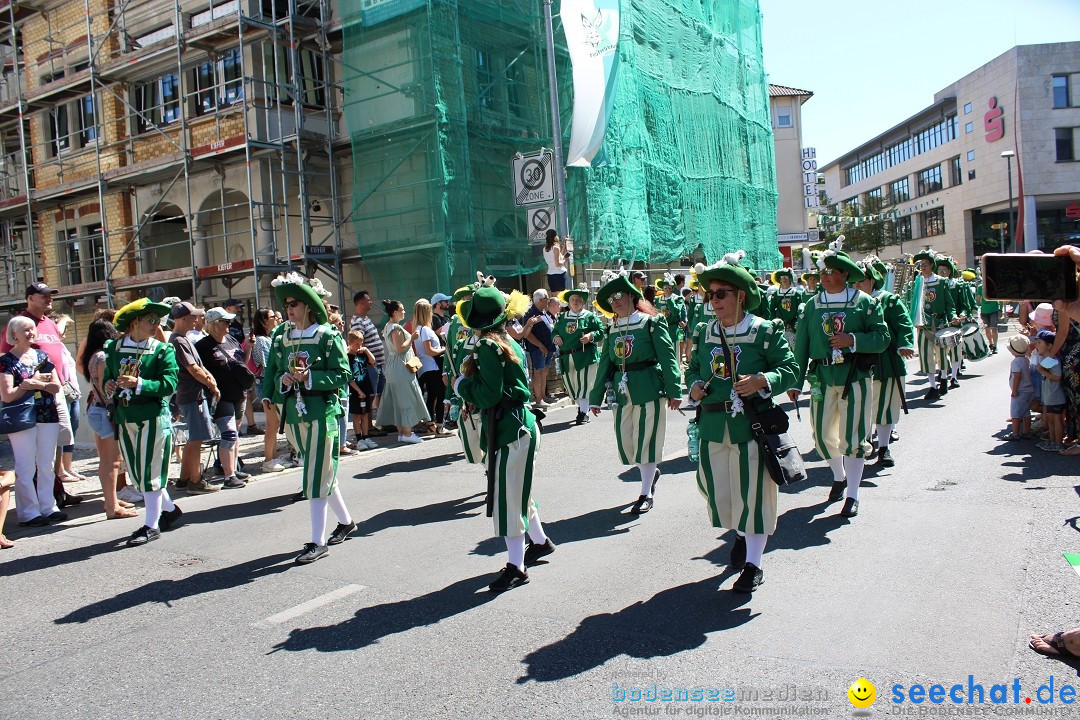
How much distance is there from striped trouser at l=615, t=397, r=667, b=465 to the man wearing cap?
13.6 ft

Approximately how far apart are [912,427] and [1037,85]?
50269 millimetres

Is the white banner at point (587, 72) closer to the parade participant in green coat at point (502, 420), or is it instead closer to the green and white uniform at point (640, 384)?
the green and white uniform at point (640, 384)

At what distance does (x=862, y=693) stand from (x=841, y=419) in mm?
3520

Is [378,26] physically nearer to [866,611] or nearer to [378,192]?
[378,192]

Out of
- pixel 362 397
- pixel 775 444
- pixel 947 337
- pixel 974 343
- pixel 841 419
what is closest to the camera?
pixel 775 444

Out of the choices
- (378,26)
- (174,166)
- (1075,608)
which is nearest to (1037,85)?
(378,26)

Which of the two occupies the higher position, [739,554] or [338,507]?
[338,507]

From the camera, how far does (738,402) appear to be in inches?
195

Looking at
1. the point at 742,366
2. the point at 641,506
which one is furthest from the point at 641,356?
the point at 742,366

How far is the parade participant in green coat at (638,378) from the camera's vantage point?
7098 millimetres

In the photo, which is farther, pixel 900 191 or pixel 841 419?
pixel 900 191

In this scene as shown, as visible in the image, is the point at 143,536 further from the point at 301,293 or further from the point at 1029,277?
the point at 1029,277

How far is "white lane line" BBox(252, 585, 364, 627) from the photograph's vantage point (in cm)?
502

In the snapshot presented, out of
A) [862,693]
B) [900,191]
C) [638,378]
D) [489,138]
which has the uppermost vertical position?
[900,191]
